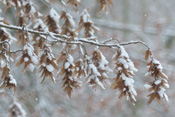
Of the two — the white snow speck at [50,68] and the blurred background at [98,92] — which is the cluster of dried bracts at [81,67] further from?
the blurred background at [98,92]

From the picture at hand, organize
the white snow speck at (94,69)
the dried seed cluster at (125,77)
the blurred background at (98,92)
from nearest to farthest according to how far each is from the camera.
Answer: the dried seed cluster at (125,77)
the white snow speck at (94,69)
the blurred background at (98,92)

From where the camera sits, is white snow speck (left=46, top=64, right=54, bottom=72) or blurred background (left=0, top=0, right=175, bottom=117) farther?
blurred background (left=0, top=0, right=175, bottom=117)

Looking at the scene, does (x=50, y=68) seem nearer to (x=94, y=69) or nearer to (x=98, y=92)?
(x=94, y=69)

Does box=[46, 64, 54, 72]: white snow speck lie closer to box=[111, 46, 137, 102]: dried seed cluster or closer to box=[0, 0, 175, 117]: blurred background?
box=[111, 46, 137, 102]: dried seed cluster

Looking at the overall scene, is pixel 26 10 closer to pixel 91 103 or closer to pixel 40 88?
pixel 40 88

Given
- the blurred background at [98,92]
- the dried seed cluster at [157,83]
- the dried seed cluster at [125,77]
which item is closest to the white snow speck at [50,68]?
the dried seed cluster at [125,77]

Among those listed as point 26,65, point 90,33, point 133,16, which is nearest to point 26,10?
point 90,33

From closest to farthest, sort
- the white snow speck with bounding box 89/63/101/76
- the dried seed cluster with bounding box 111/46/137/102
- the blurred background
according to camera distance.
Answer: the dried seed cluster with bounding box 111/46/137/102 < the white snow speck with bounding box 89/63/101/76 < the blurred background

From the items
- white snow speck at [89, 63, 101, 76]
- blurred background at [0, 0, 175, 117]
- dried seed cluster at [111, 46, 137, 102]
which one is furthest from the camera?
blurred background at [0, 0, 175, 117]

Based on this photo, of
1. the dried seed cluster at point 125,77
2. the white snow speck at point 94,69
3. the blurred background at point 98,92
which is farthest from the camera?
the blurred background at point 98,92

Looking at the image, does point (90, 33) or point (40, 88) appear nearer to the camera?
point (90, 33)

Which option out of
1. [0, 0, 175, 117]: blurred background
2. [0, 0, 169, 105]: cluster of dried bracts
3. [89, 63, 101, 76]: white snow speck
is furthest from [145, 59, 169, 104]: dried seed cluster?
[0, 0, 175, 117]: blurred background
